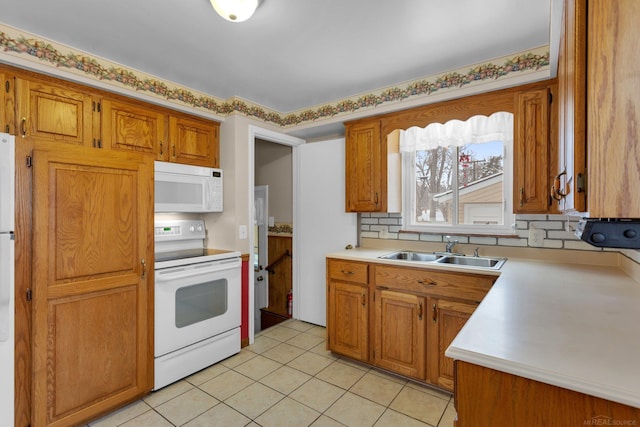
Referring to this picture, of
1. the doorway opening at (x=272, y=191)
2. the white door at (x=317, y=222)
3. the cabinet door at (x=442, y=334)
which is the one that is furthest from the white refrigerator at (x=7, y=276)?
the cabinet door at (x=442, y=334)

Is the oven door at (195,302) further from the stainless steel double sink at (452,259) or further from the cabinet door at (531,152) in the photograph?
the cabinet door at (531,152)

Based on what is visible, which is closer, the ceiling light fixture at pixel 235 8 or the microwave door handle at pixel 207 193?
the ceiling light fixture at pixel 235 8

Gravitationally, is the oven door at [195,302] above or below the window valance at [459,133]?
below

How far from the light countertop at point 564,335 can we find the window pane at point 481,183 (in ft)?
3.53

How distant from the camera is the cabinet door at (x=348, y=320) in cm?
252

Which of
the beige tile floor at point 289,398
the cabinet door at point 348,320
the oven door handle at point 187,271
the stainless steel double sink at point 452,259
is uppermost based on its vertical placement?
the stainless steel double sink at point 452,259

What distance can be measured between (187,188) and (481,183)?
2574 millimetres

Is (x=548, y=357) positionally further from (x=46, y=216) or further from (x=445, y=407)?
(x=46, y=216)

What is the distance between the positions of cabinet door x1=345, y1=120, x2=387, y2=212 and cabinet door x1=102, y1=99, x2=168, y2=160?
170cm

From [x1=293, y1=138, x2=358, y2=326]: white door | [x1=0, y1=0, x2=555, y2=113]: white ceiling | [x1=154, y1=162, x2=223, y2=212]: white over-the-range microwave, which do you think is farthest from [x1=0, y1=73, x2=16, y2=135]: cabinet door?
[x1=293, y1=138, x2=358, y2=326]: white door

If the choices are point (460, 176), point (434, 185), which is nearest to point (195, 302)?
point (434, 185)

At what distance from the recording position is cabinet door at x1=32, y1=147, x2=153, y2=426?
1704mm

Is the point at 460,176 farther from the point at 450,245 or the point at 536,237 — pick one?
the point at 536,237

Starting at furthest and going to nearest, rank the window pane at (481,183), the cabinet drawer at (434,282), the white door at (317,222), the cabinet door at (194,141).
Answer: the white door at (317,222) → the cabinet door at (194,141) → the window pane at (481,183) → the cabinet drawer at (434,282)
